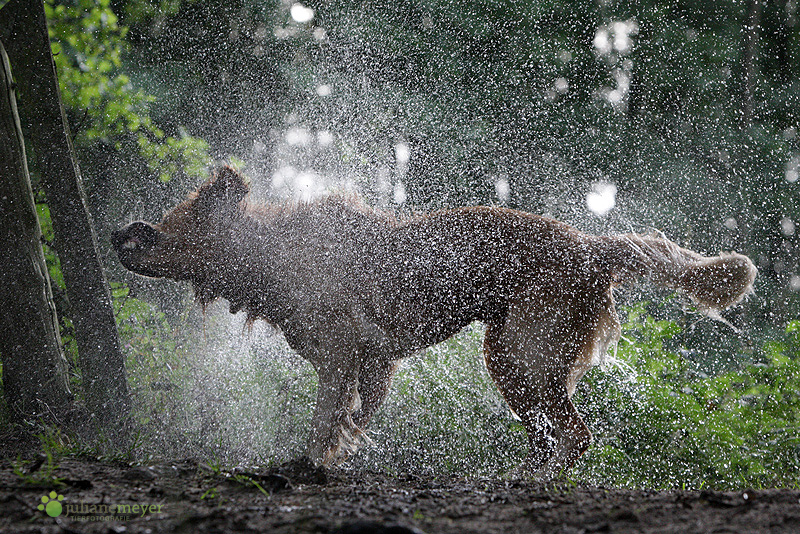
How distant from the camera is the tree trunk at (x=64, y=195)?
4.44 meters

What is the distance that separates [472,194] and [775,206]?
5.28m

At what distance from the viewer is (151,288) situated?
7172mm

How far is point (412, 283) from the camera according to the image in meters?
4.54

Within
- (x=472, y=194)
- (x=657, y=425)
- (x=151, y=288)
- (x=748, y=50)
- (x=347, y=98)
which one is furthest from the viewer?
(x=748, y=50)

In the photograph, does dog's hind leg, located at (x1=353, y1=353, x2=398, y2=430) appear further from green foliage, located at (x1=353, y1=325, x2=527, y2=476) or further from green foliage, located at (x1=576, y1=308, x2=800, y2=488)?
green foliage, located at (x1=576, y1=308, x2=800, y2=488)

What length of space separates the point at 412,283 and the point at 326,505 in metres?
2.47

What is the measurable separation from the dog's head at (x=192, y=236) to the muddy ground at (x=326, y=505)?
1.86 metres

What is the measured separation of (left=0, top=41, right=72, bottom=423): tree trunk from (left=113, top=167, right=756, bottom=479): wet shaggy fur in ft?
2.01

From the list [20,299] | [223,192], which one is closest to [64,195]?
[20,299]

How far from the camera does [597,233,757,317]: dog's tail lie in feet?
13.8

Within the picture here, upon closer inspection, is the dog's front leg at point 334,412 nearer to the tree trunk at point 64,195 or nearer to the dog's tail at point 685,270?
the tree trunk at point 64,195

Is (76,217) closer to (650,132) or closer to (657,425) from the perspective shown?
(657,425)

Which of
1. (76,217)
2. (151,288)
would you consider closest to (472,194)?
(151,288)

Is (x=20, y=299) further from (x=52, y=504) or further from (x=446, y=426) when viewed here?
(x=446, y=426)
